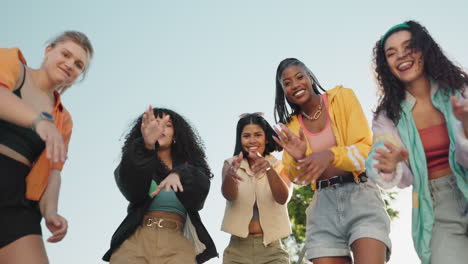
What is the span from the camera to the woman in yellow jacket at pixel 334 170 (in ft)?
13.7

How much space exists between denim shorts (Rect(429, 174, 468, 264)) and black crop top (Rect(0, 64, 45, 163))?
3283 mm

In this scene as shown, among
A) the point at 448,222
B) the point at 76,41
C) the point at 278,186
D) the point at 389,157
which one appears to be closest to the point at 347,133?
the point at 389,157

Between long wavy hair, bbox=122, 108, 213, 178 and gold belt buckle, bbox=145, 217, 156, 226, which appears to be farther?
long wavy hair, bbox=122, 108, 213, 178

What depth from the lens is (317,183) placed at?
471cm

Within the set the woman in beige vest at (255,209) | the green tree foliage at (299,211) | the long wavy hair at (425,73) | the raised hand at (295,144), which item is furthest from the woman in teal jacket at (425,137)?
the green tree foliage at (299,211)

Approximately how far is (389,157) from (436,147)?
60 centimetres

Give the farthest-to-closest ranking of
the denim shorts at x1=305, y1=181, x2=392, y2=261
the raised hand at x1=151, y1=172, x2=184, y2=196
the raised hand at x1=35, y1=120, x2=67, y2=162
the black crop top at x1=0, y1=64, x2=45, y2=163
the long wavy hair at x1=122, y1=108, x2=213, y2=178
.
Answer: the long wavy hair at x1=122, y1=108, x2=213, y2=178
the raised hand at x1=151, y1=172, x2=184, y2=196
the denim shorts at x1=305, y1=181, x2=392, y2=261
the black crop top at x1=0, y1=64, x2=45, y2=163
the raised hand at x1=35, y1=120, x2=67, y2=162

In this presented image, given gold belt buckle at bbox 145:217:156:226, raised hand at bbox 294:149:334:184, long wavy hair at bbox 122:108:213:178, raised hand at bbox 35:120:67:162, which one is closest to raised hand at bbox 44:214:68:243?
raised hand at bbox 35:120:67:162

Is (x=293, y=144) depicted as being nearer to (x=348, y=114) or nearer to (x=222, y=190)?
(x=348, y=114)

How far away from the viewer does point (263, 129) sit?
6.27m

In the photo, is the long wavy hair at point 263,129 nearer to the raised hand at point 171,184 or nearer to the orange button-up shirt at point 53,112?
the raised hand at point 171,184

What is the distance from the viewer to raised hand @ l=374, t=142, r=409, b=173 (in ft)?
12.7

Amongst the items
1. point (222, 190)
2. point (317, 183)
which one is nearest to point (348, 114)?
point (317, 183)

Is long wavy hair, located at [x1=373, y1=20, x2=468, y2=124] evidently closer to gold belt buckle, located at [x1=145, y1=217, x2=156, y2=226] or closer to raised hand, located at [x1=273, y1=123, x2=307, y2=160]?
raised hand, located at [x1=273, y1=123, x2=307, y2=160]
